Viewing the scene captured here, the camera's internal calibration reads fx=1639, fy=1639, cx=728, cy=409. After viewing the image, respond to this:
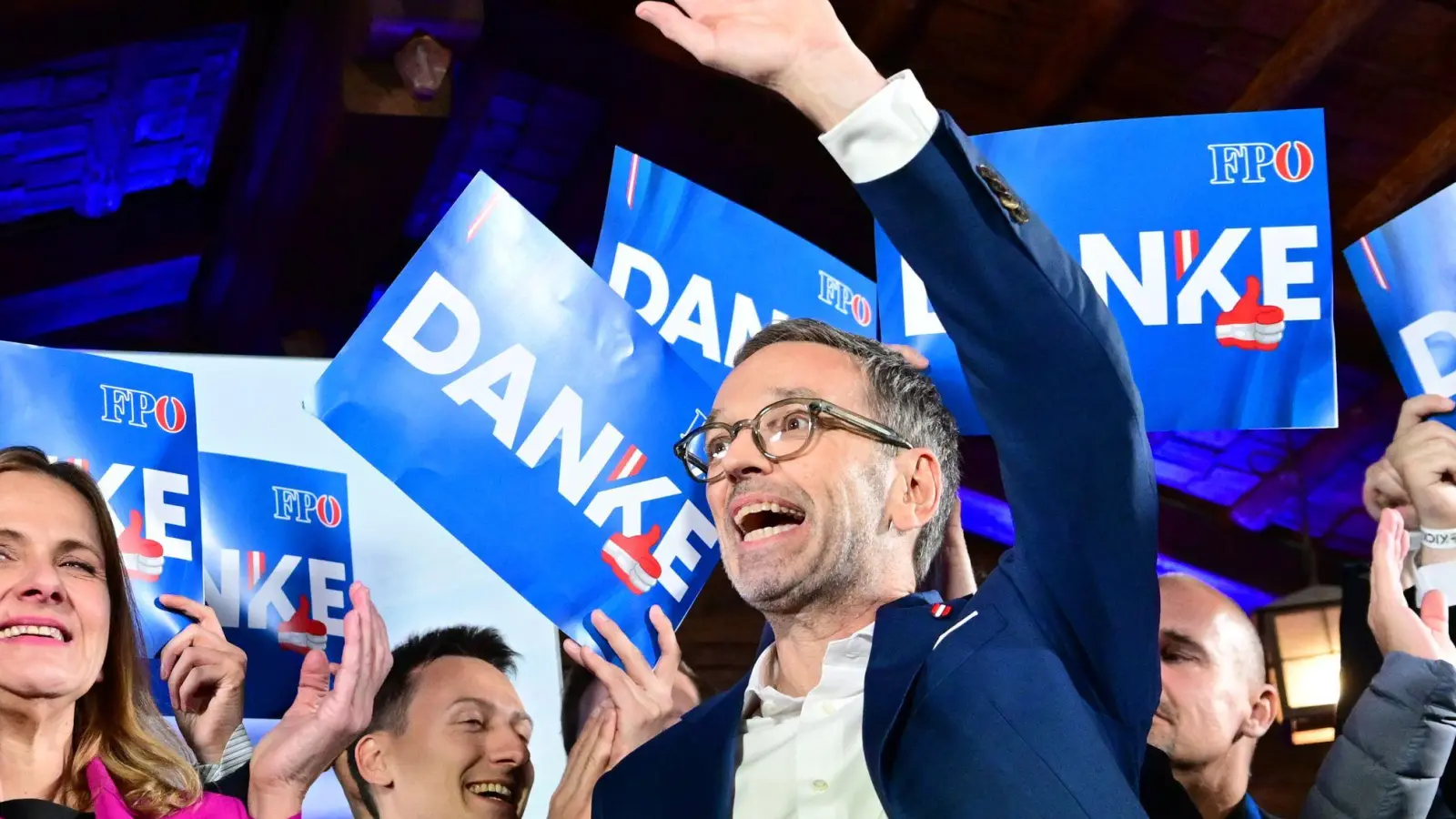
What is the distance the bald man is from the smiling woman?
1409mm

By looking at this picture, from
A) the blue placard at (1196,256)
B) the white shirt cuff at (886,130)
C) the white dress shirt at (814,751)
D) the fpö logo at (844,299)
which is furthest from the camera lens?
the fpö logo at (844,299)

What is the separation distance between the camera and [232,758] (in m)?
2.35

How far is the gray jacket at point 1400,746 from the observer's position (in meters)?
2.21

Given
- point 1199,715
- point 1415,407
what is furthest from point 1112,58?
point 1199,715

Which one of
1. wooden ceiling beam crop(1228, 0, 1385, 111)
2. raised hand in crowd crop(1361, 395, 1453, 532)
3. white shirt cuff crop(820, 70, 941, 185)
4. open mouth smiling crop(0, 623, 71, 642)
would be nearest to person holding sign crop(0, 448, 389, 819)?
open mouth smiling crop(0, 623, 71, 642)

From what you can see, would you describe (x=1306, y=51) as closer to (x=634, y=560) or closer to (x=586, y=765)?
(x=634, y=560)

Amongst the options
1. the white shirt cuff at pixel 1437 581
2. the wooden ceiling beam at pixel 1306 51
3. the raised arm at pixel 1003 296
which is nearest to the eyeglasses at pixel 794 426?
the raised arm at pixel 1003 296

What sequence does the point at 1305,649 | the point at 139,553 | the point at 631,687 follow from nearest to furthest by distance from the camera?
the point at 139,553 → the point at 631,687 → the point at 1305,649

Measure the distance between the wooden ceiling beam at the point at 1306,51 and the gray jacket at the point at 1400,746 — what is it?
6.44 feet

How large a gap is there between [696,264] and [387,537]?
0.69m

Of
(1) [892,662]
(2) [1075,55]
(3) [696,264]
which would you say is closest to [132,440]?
(3) [696,264]

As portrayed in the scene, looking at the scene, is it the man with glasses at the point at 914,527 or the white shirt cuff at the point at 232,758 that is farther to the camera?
the white shirt cuff at the point at 232,758

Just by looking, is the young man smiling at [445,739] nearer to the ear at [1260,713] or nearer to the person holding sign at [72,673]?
the person holding sign at [72,673]

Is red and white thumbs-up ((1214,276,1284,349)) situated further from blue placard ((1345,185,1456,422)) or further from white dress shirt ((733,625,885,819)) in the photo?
white dress shirt ((733,625,885,819))
